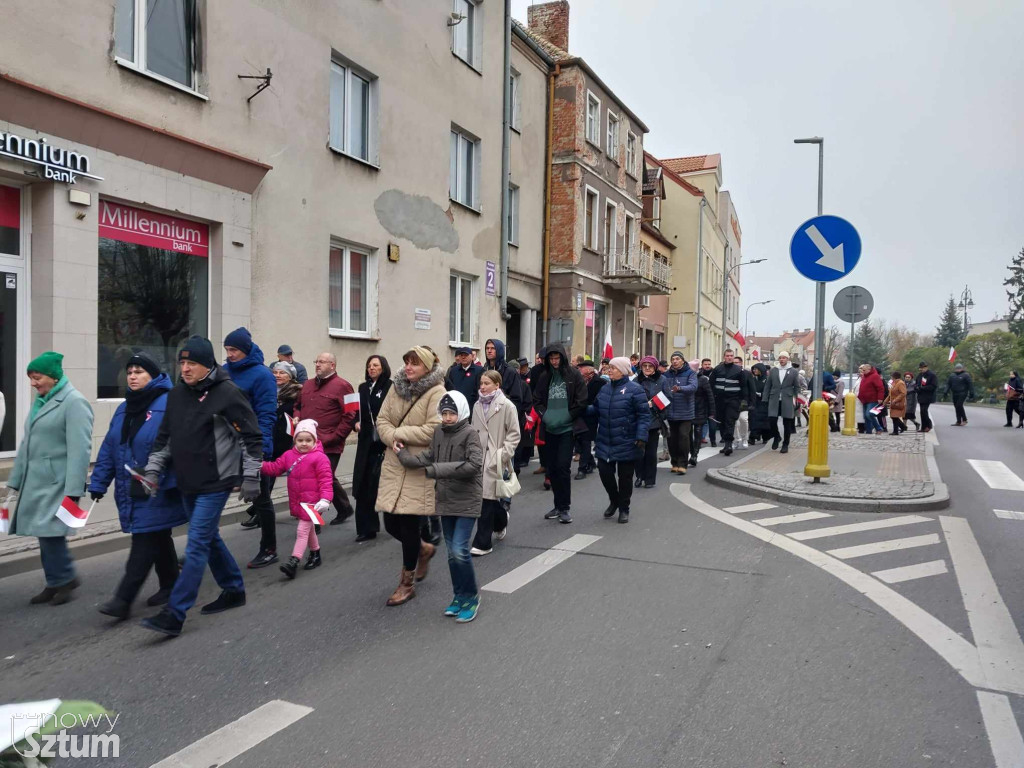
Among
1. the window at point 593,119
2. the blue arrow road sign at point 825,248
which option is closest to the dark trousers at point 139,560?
the blue arrow road sign at point 825,248

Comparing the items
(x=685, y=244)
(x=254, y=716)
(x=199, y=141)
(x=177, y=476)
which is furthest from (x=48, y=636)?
(x=685, y=244)

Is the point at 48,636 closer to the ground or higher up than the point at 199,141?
closer to the ground

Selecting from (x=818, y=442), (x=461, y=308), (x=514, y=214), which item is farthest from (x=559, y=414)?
(x=514, y=214)

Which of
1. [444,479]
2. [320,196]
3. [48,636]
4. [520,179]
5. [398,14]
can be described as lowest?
[48,636]

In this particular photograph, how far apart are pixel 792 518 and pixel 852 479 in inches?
108

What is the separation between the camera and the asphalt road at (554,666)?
328 centimetres

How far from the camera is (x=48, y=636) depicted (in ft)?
15.1

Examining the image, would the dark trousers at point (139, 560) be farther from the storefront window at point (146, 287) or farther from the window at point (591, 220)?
the window at point (591, 220)

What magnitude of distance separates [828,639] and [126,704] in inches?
149

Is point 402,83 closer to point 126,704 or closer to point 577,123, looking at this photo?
point 577,123

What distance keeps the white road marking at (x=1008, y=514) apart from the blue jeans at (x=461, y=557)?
262 inches

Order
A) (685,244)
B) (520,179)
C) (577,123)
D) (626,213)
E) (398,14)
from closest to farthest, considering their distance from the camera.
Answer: (398,14), (520,179), (577,123), (626,213), (685,244)

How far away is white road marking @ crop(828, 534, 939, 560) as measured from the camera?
6.63m

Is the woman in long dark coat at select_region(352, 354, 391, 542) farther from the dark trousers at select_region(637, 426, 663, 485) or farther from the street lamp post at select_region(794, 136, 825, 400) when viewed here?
the street lamp post at select_region(794, 136, 825, 400)
